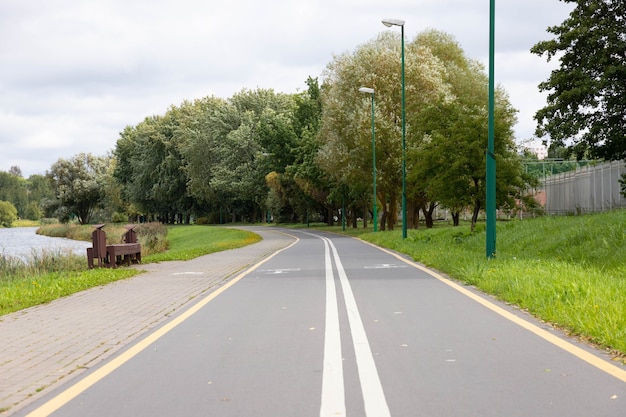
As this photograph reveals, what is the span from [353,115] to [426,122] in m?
11.5

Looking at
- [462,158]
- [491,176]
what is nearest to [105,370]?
[491,176]

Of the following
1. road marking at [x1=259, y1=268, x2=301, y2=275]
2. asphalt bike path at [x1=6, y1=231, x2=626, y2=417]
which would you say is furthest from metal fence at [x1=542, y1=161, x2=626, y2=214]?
asphalt bike path at [x1=6, y1=231, x2=626, y2=417]

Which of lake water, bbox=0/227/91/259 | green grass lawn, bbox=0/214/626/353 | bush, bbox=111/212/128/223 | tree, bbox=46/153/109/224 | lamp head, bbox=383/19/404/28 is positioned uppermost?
lamp head, bbox=383/19/404/28

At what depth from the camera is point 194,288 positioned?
1309 cm

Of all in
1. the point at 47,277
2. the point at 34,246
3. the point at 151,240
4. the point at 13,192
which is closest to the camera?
the point at 47,277

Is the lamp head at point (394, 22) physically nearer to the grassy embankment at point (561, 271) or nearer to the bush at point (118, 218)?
the grassy embankment at point (561, 271)

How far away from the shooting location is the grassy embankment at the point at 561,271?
7.70 meters

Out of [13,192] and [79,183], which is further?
[13,192]

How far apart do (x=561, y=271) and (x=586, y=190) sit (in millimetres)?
27657

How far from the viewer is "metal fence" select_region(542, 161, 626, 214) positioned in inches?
1308

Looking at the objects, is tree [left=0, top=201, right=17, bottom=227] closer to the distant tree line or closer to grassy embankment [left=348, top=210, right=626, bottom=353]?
the distant tree line

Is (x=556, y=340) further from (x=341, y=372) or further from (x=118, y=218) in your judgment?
(x=118, y=218)

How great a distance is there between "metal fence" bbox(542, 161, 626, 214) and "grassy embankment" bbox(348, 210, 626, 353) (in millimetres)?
11531

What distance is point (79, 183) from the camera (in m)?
100
